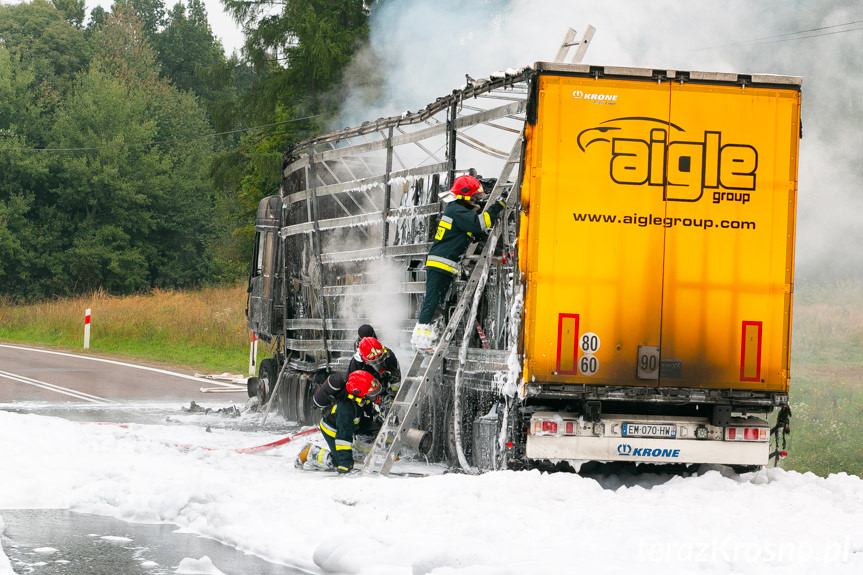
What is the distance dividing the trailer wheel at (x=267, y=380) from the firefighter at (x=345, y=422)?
5043 millimetres

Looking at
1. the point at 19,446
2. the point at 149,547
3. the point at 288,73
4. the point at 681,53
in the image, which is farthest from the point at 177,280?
the point at 149,547

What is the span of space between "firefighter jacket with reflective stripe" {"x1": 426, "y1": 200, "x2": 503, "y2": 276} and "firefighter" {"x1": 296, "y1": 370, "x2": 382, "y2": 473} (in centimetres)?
140

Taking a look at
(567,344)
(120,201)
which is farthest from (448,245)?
(120,201)

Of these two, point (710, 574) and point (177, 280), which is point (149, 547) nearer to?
point (710, 574)

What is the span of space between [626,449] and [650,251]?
1556 mm

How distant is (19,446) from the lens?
32.6 feet

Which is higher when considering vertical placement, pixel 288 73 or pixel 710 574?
pixel 288 73

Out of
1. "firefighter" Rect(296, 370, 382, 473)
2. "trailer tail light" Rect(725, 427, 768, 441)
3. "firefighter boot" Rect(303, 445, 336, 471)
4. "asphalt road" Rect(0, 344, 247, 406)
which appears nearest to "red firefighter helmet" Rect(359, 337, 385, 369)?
"firefighter" Rect(296, 370, 382, 473)

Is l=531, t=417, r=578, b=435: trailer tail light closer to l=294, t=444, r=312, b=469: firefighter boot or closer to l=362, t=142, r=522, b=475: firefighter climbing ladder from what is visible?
l=362, t=142, r=522, b=475: firefighter climbing ladder

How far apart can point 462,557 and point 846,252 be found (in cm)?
2279

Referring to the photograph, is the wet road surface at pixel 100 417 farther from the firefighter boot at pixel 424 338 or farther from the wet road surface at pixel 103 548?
the firefighter boot at pixel 424 338

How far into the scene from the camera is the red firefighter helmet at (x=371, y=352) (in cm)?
1071

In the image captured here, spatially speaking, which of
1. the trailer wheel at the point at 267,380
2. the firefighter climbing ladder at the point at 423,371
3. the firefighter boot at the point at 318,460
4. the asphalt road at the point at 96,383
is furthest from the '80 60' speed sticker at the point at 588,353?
the asphalt road at the point at 96,383

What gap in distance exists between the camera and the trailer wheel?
15680 mm
